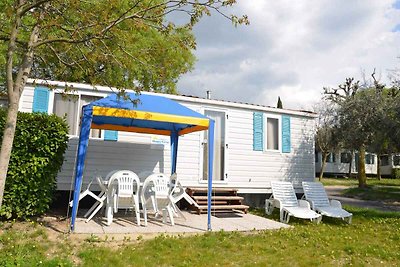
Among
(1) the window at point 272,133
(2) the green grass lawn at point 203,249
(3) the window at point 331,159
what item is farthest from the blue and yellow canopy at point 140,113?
(3) the window at point 331,159

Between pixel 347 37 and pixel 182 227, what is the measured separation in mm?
7044

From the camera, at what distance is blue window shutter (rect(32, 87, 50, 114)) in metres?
8.30

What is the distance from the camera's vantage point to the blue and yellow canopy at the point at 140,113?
648 cm

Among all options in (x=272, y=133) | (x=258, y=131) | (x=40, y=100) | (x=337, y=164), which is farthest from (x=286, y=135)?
(x=337, y=164)

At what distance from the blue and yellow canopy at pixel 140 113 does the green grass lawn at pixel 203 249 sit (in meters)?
2.21

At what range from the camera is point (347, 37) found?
392 inches

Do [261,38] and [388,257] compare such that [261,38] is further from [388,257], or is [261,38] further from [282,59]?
[388,257]

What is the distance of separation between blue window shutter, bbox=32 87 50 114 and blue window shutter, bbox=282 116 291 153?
6.78 metres

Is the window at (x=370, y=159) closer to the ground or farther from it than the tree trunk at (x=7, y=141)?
farther from it

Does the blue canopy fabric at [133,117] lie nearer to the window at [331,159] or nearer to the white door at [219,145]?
the white door at [219,145]

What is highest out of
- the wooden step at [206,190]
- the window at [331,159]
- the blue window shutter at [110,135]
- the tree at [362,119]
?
the tree at [362,119]

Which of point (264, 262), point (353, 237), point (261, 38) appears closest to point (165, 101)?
point (261, 38)

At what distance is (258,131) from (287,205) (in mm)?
2434

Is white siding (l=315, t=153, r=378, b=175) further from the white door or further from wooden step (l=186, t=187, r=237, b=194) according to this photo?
wooden step (l=186, t=187, r=237, b=194)
